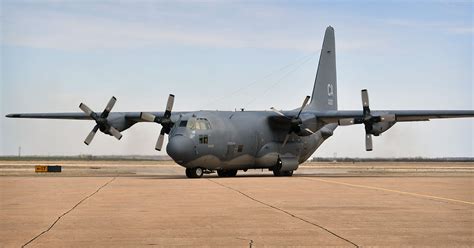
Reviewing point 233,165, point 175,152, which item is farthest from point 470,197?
point 233,165

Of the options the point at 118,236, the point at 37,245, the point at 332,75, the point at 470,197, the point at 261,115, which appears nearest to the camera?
the point at 37,245

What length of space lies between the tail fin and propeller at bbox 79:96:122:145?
15.1m

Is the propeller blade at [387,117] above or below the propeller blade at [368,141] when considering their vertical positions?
above

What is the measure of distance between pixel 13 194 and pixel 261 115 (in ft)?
77.2

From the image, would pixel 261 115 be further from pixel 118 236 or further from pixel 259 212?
pixel 118 236

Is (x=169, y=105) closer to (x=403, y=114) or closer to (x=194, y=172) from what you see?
(x=194, y=172)

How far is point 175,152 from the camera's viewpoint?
3906cm

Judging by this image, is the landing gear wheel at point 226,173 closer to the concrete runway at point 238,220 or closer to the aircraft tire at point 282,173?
the aircraft tire at point 282,173

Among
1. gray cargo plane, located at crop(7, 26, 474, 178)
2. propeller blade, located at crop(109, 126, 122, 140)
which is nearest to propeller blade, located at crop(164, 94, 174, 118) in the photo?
gray cargo plane, located at crop(7, 26, 474, 178)

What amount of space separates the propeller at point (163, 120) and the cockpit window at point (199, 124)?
2796mm

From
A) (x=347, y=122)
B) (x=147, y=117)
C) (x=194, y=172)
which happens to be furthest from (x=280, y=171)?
(x=147, y=117)

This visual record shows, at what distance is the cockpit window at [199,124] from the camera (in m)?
40.2

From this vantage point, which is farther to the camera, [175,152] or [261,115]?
[261,115]

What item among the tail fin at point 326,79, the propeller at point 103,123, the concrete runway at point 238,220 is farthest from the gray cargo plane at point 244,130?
the concrete runway at point 238,220
